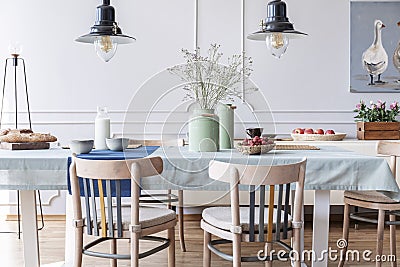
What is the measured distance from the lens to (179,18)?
4.77m

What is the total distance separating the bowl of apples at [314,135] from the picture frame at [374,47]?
0.54 metres

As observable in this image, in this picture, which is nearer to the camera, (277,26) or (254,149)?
(254,149)

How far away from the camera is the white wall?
4.74m

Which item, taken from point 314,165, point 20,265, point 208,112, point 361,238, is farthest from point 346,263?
point 20,265

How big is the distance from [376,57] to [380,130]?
68cm

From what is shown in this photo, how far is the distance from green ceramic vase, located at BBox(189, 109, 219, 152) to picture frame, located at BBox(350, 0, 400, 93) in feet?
7.55

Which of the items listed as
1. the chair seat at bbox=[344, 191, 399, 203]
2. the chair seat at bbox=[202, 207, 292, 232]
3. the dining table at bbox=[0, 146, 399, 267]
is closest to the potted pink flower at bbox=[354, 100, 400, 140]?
the chair seat at bbox=[344, 191, 399, 203]

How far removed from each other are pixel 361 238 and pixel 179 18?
238cm

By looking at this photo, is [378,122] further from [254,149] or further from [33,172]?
[33,172]

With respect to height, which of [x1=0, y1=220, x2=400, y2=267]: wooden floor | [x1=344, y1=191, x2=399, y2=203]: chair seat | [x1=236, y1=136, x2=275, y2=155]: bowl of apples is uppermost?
[x1=236, y1=136, x2=275, y2=155]: bowl of apples

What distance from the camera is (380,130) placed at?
446 centimetres

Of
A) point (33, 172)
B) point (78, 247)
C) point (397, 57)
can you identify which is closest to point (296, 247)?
point (78, 247)

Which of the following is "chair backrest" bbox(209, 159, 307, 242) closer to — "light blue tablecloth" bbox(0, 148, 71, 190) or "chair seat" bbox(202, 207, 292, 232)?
"chair seat" bbox(202, 207, 292, 232)

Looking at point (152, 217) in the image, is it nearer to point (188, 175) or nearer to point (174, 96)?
point (188, 175)
